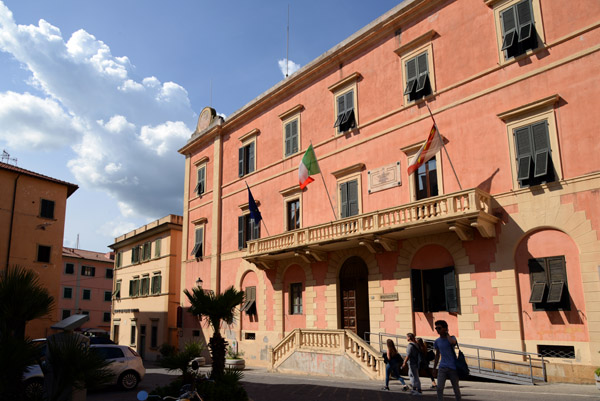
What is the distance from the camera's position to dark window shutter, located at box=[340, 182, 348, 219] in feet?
68.0

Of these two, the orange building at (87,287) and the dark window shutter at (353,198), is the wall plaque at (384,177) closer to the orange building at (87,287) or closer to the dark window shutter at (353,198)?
the dark window shutter at (353,198)

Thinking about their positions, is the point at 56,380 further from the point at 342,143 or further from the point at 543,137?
the point at 342,143

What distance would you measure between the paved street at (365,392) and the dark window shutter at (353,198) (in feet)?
22.7

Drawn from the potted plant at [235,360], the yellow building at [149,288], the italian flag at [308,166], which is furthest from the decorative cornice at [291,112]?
the yellow building at [149,288]

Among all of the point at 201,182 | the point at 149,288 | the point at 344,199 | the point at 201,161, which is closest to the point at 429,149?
the point at 344,199

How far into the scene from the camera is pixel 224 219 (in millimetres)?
28234

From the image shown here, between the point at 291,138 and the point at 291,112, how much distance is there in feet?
4.36

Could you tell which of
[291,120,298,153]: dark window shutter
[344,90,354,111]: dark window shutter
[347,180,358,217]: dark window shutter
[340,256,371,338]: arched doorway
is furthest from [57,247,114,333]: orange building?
Result: [344,90,354,111]: dark window shutter

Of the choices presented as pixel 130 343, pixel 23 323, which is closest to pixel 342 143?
pixel 23 323

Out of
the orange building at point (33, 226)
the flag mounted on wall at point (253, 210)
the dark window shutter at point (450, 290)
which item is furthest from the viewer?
the orange building at point (33, 226)

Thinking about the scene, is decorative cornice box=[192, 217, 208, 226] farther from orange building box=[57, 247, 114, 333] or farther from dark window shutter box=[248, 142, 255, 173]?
orange building box=[57, 247, 114, 333]

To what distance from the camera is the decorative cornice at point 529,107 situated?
14859 millimetres

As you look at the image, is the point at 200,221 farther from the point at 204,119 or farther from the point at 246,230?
the point at 204,119

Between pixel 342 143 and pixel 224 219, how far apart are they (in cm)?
974
